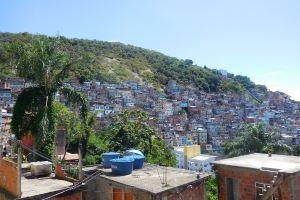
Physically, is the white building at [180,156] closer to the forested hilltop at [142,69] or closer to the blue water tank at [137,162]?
the forested hilltop at [142,69]

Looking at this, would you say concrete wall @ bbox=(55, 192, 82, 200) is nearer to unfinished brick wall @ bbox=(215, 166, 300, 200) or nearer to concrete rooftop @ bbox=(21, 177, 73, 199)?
concrete rooftop @ bbox=(21, 177, 73, 199)

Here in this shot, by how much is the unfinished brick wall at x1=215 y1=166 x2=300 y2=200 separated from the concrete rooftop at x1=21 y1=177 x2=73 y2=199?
679 cm

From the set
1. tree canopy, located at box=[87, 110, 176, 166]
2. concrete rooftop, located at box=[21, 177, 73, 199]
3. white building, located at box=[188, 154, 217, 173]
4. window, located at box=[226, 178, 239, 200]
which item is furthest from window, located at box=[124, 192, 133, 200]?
white building, located at box=[188, 154, 217, 173]

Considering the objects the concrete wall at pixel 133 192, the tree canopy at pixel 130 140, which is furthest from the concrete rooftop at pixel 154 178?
the tree canopy at pixel 130 140

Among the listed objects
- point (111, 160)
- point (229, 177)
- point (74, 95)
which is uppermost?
Result: point (74, 95)

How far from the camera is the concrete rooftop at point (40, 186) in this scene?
37.1 feet

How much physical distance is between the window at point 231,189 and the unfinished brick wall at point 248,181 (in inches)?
5.5

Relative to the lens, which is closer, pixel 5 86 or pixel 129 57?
pixel 5 86

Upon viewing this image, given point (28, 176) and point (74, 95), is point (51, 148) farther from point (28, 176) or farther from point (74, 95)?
point (28, 176)

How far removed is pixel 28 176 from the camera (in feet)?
46.2

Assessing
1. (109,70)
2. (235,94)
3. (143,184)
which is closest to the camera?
(143,184)

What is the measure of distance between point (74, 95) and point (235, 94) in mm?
146090

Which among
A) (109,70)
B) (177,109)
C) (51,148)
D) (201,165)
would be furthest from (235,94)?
(51,148)

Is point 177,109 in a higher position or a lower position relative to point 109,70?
lower
